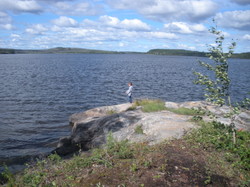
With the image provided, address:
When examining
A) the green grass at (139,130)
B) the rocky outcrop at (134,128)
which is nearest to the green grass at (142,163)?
Result: the rocky outcrop at (134,128)

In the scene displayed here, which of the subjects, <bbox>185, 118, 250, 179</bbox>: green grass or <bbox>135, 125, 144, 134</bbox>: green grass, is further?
<bbox>135, 125, 144, 134</bbox>: green grass

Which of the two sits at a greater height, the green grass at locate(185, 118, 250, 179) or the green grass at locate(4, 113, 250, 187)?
the green grass at locate(185, 118, 250, 179)

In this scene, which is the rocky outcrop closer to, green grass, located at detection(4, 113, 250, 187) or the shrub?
the shrub

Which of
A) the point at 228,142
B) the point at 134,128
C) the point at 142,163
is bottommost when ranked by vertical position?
the point at 134,128

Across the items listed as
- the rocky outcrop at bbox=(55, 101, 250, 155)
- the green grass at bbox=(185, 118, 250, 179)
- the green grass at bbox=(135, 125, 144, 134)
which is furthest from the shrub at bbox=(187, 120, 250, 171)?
the green grass at bbox=(135, 125, 144, 134)

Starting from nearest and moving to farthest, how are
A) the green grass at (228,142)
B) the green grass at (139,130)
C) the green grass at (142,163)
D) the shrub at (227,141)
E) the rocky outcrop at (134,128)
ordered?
the green grass at (142,163)
the green grass at (228,142)
the shrub at (227,141)
the rocky outcrop at (134,128)
the green grass at (139,130)

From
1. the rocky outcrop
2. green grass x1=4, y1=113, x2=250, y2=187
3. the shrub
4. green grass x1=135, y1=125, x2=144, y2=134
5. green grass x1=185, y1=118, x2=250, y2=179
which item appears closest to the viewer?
green grass x1=4, y1=113, x2=250, y2=187

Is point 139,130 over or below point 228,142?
below

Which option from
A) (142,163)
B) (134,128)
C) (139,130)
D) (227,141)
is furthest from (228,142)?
(134,128)

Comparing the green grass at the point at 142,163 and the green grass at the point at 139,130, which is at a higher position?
the green grass at the point at 142,163

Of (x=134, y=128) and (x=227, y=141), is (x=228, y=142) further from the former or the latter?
(x=134, y=128)

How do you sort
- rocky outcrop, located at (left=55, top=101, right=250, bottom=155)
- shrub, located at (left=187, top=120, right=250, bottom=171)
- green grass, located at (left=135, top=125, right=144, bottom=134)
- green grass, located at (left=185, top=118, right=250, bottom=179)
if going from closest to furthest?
green grass, located at (left=185, top=118, right=250, bottom=179), shrub, located at (left=187, top=120, right=250, bottom=171), rocky outcrop, located at (left=55, top=101, right=250, bottom=155), green grass, located at (left=135, top=125, right=144, bottom=134)

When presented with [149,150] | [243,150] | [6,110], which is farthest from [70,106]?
[243,150]

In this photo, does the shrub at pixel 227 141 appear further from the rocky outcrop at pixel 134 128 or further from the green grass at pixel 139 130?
the green grass at pixel 139 130
